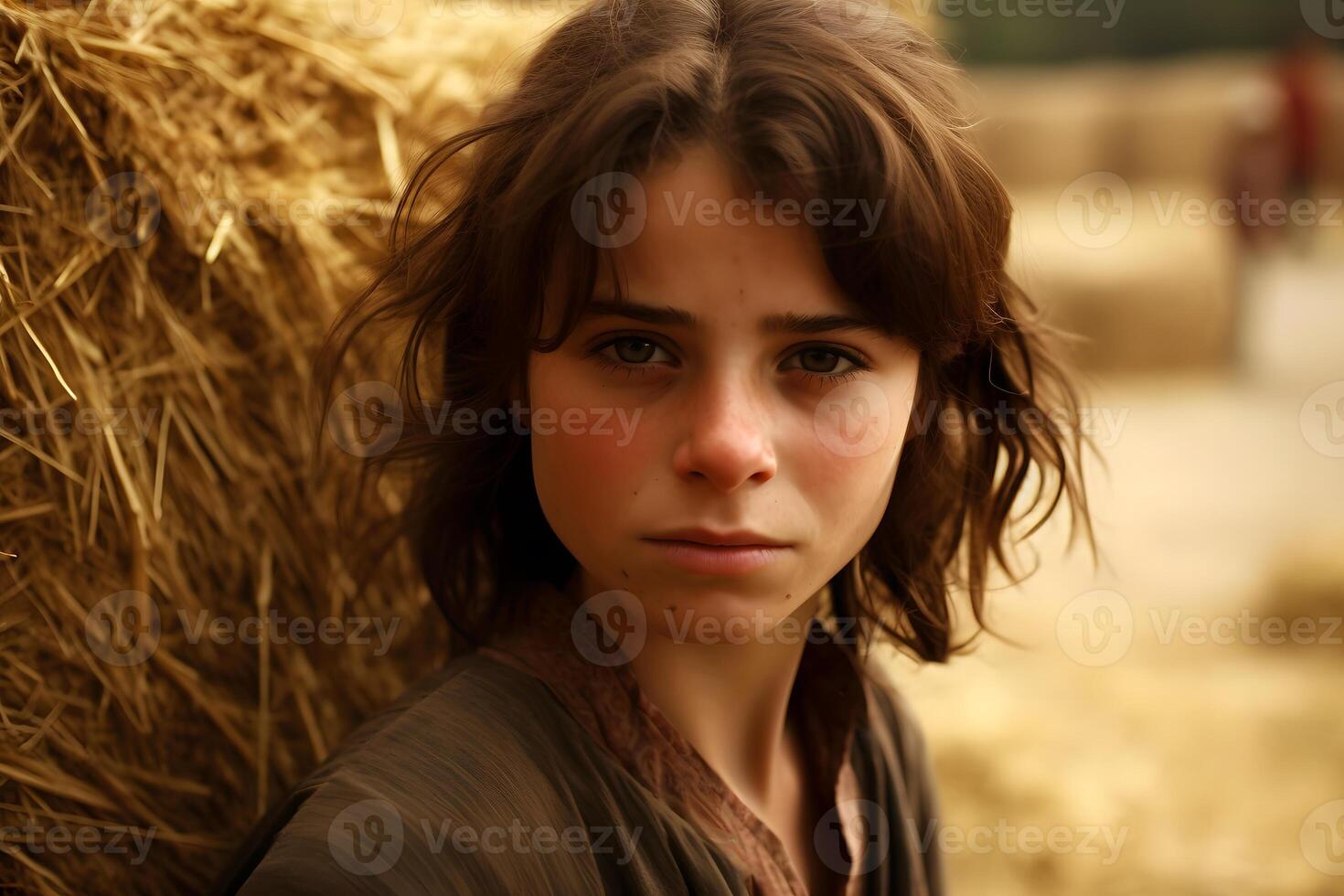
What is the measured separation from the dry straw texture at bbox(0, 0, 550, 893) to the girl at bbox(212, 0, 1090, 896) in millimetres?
153

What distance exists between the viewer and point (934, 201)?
35.1 inches

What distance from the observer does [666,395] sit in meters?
0.87

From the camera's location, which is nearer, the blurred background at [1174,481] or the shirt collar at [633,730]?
the shirt collar at [633,730]

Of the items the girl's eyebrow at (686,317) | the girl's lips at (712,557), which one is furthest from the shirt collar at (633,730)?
the girl's eyebrow at (686,317)

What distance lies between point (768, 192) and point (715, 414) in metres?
0.16

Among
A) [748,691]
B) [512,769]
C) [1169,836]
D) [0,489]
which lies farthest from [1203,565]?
[0,489]

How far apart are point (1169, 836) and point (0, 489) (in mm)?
1639

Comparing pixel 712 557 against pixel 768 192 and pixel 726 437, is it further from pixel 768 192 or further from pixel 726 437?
pixel 768 192

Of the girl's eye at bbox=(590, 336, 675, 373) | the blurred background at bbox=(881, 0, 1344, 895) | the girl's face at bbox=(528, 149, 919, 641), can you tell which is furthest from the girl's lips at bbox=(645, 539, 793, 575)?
the blurred background at bbox=(881, 0, 1344, 895)

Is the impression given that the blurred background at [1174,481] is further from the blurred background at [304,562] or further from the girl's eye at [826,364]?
the girl's eye at [826,364]

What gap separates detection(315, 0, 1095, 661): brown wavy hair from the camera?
85 cm

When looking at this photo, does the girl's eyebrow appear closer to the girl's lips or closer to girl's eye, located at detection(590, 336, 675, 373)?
girl's eye, located at detection(590, 336, 675, 373)

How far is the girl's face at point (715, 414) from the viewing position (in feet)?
2.74

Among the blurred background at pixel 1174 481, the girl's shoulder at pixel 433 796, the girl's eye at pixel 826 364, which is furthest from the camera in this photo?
the blurred background at pixel 1174 481
